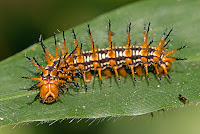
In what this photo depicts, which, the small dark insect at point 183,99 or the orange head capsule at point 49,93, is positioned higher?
the orange head capsule at point 49,93

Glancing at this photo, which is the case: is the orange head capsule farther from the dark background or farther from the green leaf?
the dark background

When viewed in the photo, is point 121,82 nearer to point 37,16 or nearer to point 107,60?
point 107,60

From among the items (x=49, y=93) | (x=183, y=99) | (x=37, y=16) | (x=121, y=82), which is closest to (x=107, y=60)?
(x=121, y=82)

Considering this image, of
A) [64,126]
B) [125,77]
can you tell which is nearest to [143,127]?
[125,77]

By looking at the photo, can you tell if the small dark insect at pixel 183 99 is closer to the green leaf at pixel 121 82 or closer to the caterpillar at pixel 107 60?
the green leaf at pixel 121 82

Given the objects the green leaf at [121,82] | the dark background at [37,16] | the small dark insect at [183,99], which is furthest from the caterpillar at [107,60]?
the dark background at [37,16]

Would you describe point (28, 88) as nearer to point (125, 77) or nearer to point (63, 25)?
point (125, 77)
